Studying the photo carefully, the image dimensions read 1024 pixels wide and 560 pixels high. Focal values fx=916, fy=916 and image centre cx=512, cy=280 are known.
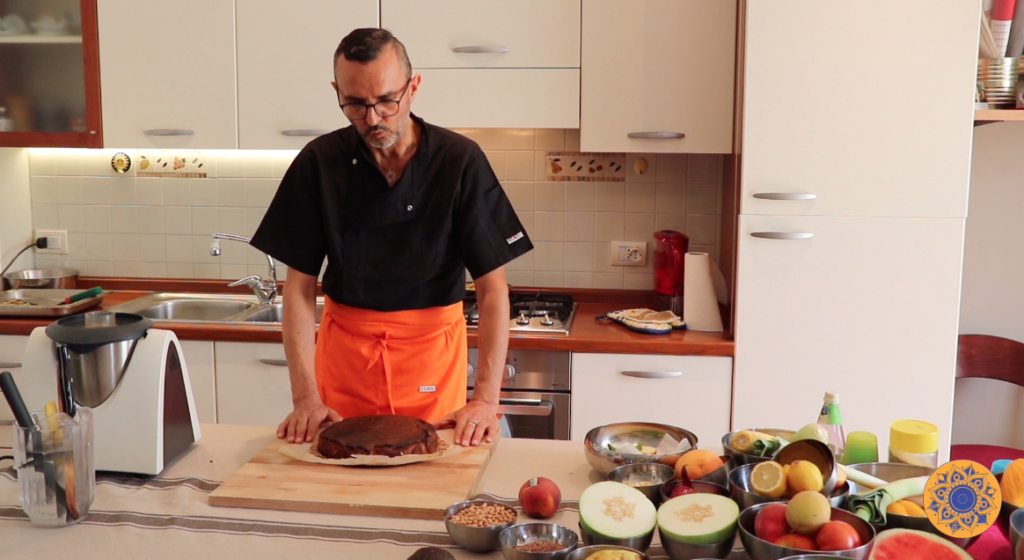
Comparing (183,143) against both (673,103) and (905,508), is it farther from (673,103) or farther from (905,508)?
(905,508)

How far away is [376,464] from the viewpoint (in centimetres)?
151

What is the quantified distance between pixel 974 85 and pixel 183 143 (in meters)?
2.37

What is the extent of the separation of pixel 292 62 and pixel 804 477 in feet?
7.35

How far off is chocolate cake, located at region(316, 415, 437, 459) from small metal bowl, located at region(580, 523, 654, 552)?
1.41ft

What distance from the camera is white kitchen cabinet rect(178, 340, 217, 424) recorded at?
9.16 feet

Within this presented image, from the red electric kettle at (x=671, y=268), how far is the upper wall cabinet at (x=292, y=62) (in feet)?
3.63

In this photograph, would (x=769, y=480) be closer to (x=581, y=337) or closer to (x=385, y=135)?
(x=385, y=135)

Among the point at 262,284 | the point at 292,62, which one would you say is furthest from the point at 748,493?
the point at 262,284

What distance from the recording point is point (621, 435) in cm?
159

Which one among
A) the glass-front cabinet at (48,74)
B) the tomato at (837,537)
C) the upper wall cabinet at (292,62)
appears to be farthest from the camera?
the glass-front cabinet at (48,74)

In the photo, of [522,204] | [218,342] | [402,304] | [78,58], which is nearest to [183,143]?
[78,58]

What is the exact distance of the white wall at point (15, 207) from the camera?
3262 mm

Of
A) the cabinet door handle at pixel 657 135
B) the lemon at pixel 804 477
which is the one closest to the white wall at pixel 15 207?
the cabinet door handle at pixel 657 135

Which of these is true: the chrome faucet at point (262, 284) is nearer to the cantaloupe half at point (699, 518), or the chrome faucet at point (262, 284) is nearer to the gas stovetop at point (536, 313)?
the gas stovetop at point (536, 313)
